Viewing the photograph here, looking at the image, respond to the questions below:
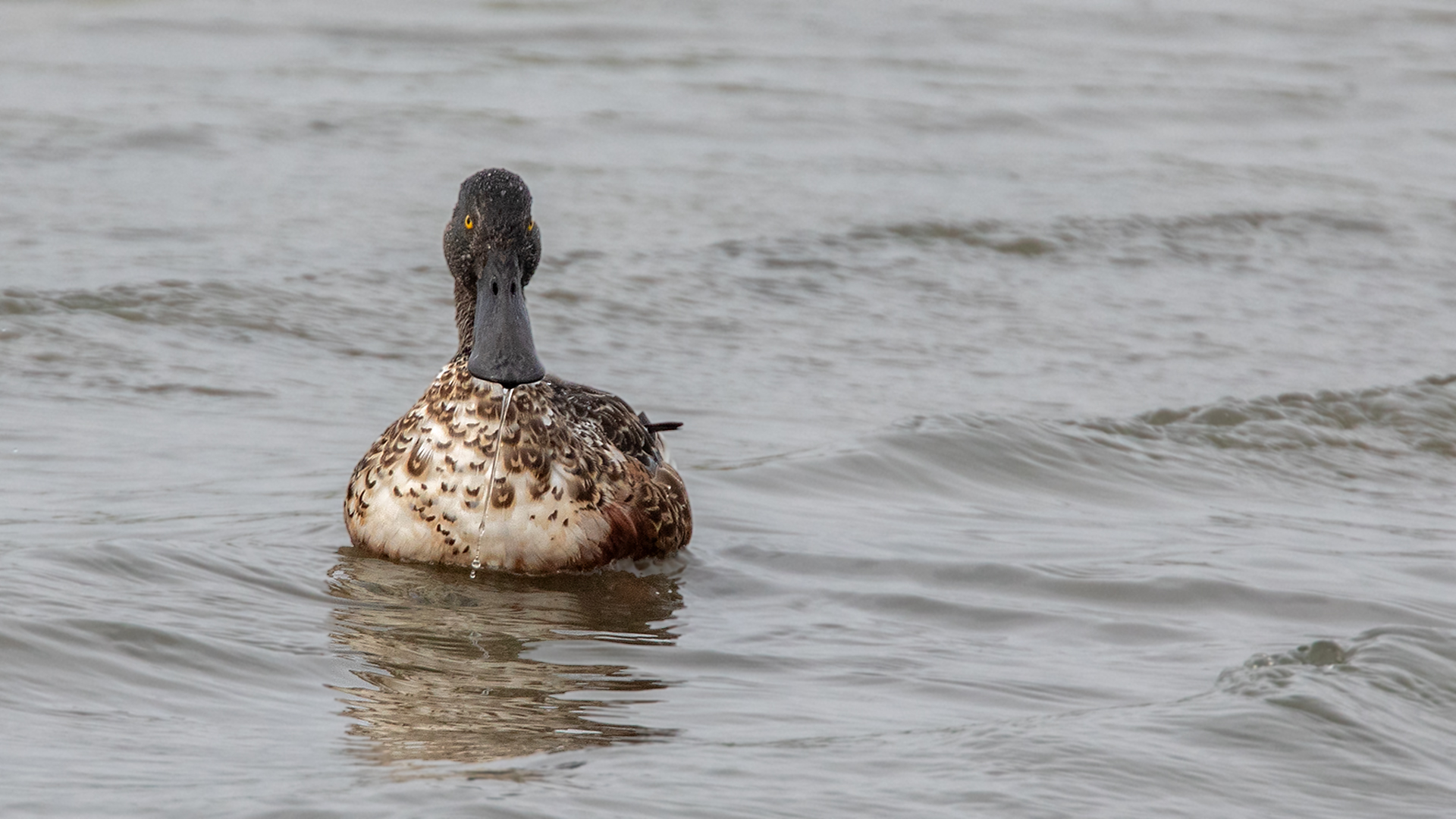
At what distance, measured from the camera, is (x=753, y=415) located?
9.10 m

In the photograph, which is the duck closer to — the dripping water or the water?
the dripping water

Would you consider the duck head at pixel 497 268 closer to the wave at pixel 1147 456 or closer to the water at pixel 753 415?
the water at pixel 753 415

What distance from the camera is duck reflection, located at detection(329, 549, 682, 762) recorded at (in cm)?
495

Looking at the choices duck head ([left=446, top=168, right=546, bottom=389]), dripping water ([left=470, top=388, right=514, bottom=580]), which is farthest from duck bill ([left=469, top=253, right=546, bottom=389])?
dripping water ([left=470, top=388, right=514, bottom=580])

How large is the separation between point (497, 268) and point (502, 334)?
14.2 inches

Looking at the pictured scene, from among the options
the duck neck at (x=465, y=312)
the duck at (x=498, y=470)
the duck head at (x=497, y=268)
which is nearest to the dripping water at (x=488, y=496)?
the duck at (x=498, y=470)

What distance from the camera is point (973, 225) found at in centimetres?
1326

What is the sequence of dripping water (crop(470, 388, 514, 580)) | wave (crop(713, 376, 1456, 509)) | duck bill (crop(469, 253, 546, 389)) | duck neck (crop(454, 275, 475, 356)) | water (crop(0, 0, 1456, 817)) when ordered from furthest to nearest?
wave (crop(713, 376, 1456, 509)) < duck neck (crop(454, 275, 475, 356)) < dripping water (crop(470, 388, 514, 580)) < duck bill (crop(469, 253, 546, 389)) < water (crop(0, 0, 1456, 817))

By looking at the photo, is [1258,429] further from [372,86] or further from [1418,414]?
[372,86]

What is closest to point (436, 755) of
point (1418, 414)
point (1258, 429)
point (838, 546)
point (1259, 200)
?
point (838, 546)

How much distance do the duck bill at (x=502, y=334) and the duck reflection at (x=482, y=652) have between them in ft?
2.28

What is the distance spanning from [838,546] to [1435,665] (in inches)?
85.2

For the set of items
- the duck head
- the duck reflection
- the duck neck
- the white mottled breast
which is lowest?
the duck reflection

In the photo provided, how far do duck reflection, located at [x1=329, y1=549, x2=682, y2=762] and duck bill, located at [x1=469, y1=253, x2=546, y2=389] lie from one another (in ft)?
2.28
